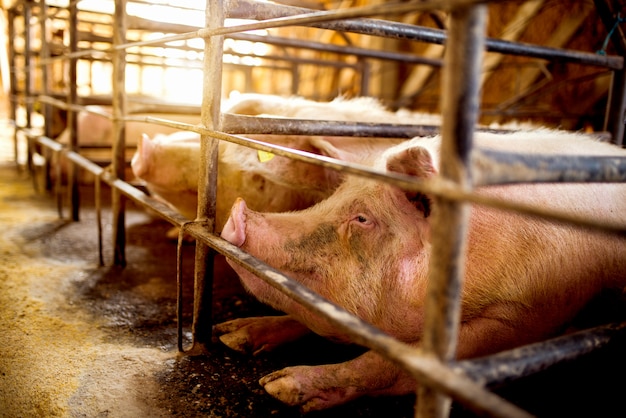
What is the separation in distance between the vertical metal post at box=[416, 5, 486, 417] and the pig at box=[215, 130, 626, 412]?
0.71 metres

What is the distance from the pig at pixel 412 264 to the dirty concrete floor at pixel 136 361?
0.45 feet

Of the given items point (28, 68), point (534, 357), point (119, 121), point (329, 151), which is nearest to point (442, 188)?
point (534, 357)

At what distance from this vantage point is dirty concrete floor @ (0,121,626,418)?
1.78m

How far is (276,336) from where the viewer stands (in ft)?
7.47

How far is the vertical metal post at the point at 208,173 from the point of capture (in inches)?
76.6

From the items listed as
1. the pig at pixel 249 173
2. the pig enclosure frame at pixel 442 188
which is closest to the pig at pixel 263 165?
the pig at pixel 249 173

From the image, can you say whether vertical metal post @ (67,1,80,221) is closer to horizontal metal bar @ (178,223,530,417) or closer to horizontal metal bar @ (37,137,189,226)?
horizontal metal bar @ (37,137,189,226)

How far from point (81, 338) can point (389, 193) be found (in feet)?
4.81

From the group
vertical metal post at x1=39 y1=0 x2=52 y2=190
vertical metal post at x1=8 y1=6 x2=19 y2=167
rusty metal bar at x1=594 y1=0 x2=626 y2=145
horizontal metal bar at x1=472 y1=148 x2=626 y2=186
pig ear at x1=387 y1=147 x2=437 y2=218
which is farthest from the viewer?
vertical metal post at x1=8 y1=6 x2=19 y2=167

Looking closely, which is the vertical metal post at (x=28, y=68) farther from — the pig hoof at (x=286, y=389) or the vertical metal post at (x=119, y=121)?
the pig hoof at (x=286, y=389)

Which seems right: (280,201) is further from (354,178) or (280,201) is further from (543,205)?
(543,205)

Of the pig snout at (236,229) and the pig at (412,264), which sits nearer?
the pig at (412,264)

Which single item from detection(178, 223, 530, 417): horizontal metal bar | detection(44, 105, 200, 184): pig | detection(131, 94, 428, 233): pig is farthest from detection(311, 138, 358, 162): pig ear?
detection(44, 105, 200, 184): pig

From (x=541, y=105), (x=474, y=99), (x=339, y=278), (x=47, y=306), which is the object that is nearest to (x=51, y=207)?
(x=47, y=306)
